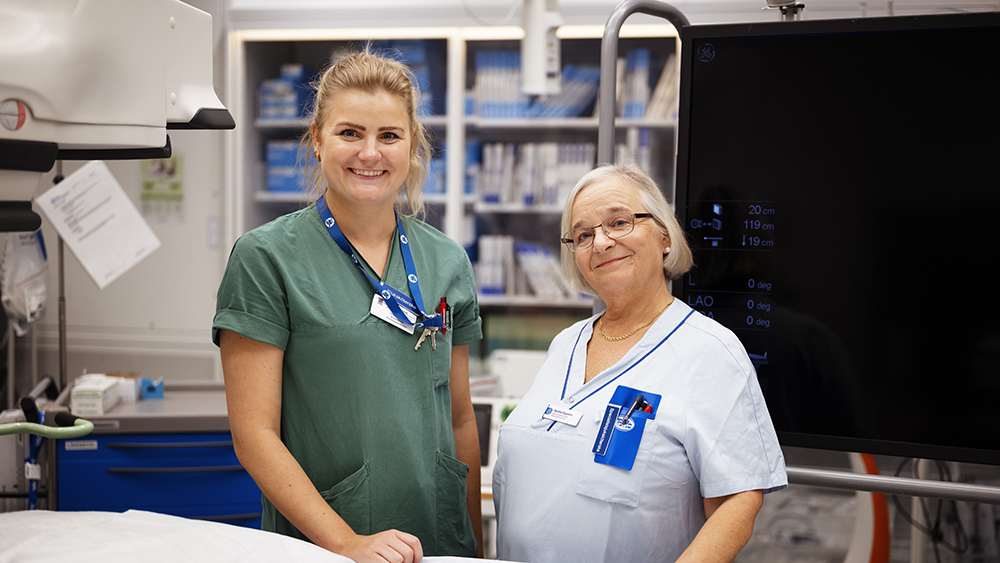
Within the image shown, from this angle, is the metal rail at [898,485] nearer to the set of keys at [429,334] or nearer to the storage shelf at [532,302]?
the set of keys at [429,334]

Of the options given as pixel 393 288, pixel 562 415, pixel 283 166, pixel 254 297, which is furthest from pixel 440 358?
pixel 283 166

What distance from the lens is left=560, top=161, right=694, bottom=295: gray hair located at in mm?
1317

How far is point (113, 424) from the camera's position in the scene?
2.16 metres

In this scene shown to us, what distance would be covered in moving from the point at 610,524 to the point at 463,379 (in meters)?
0.48

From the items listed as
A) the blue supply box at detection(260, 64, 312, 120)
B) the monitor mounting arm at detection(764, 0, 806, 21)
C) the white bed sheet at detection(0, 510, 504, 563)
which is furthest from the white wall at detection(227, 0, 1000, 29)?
the white bed sheet at detection(0, 510, 504, 563)

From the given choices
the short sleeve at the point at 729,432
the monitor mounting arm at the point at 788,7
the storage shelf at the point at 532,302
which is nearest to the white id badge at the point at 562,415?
the short sleeve at the point at 729,432

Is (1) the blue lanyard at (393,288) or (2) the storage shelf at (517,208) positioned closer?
(1) the blue lanyard at (393,288)

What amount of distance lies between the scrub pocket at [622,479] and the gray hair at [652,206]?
0.36m

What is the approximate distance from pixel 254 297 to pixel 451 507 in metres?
0.57

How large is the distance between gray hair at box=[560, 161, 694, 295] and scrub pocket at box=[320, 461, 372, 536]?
0.60m

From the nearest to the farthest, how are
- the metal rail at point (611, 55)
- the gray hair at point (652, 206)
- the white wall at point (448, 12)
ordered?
the gray hair at point (652, 206) < the metal rail at point (611, 55) < the white wall at point (448, 12)

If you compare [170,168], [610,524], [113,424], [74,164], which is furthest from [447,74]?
[610,524]

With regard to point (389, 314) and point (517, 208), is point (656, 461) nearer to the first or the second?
point (389, 314)

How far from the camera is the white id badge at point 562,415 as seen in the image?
1231 mm
